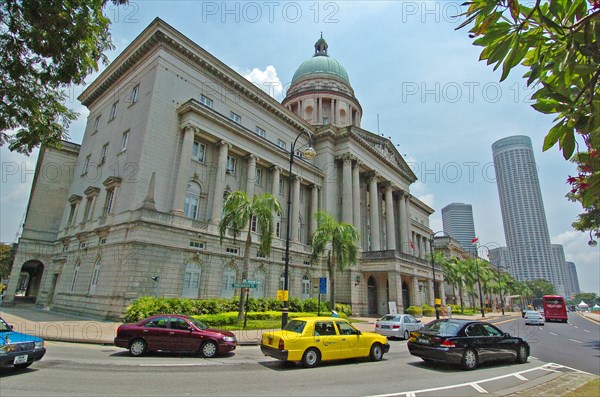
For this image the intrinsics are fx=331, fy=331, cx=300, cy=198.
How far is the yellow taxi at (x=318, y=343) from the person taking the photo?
10.5 metres

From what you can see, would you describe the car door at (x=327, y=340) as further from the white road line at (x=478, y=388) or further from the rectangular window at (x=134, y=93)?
the rectangular window at (x=134, y=93)

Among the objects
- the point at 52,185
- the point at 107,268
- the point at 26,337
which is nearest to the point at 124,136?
the point at 107,268

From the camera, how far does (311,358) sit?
35.5ft

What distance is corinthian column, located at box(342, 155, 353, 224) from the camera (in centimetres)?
4266

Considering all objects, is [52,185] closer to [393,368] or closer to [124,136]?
[124,136]

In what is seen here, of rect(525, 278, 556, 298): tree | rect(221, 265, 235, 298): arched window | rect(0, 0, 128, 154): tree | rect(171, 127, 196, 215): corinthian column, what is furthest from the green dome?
rect(525, 278, 556, 298): tree

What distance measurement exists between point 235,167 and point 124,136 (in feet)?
34.7

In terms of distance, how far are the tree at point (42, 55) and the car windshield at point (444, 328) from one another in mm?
14500

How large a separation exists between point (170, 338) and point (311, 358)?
540cm

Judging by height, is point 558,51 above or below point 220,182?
below

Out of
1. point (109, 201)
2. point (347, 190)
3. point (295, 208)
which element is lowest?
point (109, 201)

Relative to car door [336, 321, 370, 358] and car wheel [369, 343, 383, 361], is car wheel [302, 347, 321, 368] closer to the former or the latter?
car door [336, 321, 370, 358]

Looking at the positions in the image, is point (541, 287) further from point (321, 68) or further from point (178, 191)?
point (178, 191)

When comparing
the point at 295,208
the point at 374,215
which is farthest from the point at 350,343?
the point at 374,215
